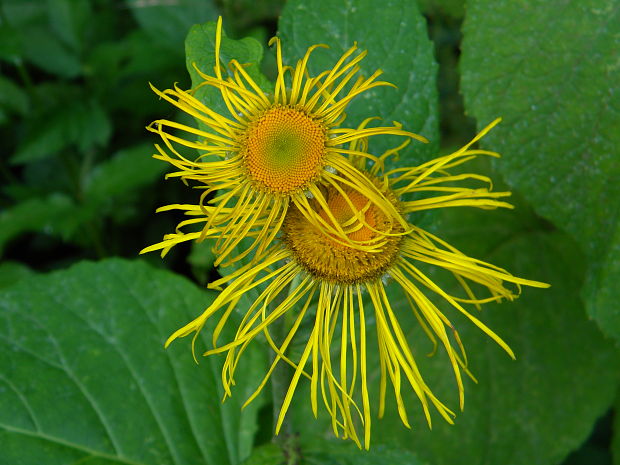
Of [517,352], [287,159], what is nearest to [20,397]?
[287,159]

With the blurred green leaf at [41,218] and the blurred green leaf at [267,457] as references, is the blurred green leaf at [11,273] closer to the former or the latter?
the blurred green leaf at [41,218]

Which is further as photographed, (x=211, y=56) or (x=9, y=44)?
(x=9, y=44)

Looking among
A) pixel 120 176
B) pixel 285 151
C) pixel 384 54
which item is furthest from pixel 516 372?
pixel 120 176

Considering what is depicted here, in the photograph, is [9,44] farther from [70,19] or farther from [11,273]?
[11,273]

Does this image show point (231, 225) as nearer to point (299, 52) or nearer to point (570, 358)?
point (299, 52)

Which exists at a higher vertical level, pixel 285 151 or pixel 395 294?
pixel 285 151

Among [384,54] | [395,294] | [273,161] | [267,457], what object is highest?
[384,54]

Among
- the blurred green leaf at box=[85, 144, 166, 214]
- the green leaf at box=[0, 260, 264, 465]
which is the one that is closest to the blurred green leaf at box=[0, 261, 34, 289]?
the blurred green leaf at box=[85, 144, 166, 214]
